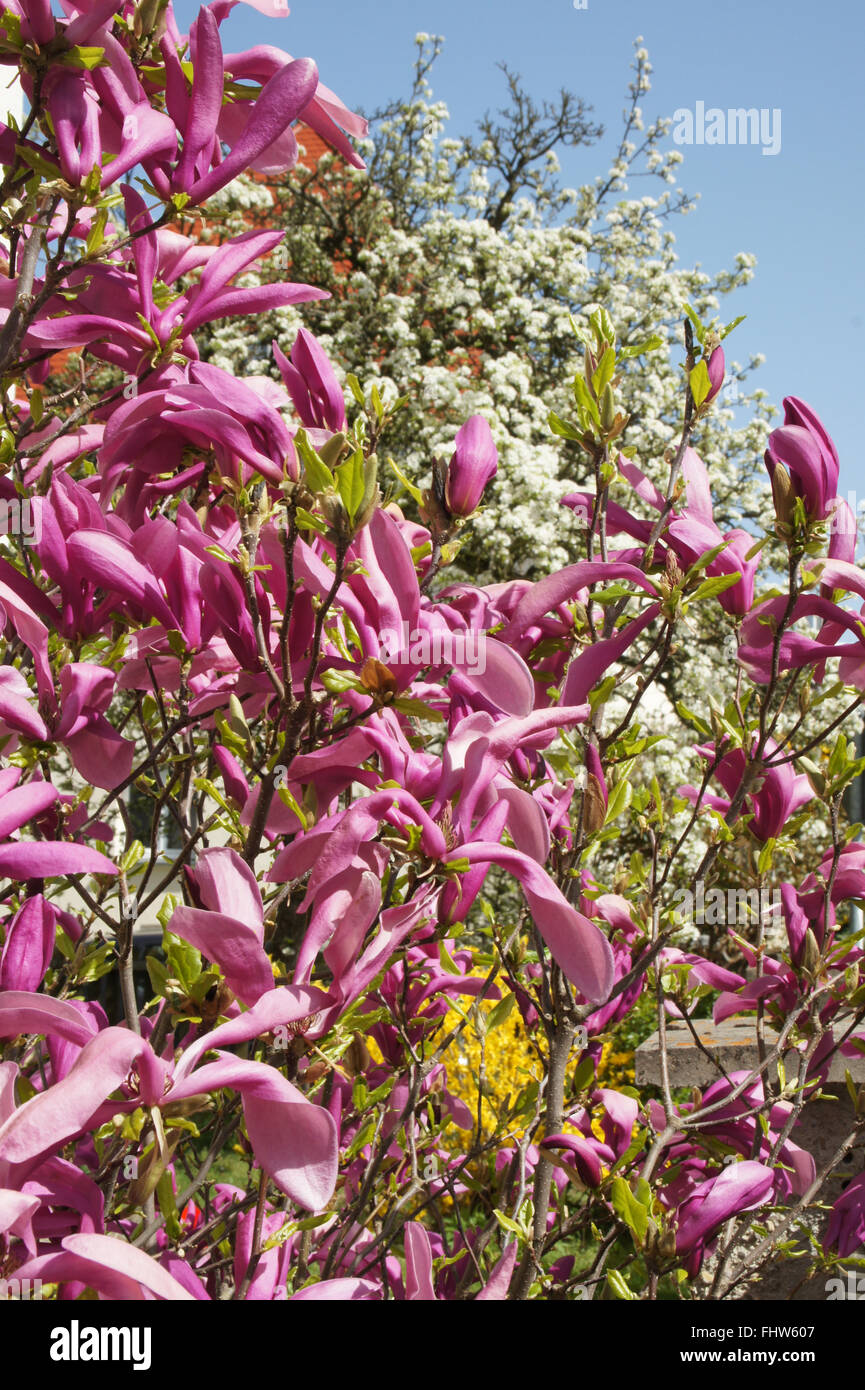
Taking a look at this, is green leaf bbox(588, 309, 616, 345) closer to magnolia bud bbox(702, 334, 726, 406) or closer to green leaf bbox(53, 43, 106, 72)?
magnolia bud bbox(702, 334, 726, 406)

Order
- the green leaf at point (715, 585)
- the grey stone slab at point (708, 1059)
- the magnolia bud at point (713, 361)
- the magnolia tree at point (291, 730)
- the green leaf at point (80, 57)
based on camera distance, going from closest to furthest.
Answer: the magnolia tree at point (291, 730) → the green leaf at point (80, 57) → the green leaf at point (715, 585) → the magnolia bud at point (713, 361) → the grey stone slab at point (708, 1059)

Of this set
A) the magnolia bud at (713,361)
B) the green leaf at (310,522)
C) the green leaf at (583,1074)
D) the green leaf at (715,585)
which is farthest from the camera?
the green leaf at (583,1074)

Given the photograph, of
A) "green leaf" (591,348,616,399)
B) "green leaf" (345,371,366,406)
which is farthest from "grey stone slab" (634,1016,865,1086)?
"green leaf" (345,371,366,406)

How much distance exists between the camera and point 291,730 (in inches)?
41.1

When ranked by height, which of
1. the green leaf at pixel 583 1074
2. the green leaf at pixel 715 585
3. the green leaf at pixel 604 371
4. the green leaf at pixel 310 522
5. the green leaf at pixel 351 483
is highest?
the green leaf at pixel 604 371

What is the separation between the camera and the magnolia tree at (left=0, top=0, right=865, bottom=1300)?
80 centimetres

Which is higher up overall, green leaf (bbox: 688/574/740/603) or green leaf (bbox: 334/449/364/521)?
green leaf (bbox: 334/449/364/521)

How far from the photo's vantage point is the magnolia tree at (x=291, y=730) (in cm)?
80

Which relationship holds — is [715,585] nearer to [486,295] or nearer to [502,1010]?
[502,1010]

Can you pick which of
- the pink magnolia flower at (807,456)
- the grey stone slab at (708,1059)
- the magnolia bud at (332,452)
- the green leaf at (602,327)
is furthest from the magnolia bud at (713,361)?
the grey stone slab at (708,1059)

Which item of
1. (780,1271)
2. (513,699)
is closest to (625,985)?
(513,699)

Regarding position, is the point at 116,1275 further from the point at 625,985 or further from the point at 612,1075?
the point at 612,1075

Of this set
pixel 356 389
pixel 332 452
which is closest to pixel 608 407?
pixel 356 389

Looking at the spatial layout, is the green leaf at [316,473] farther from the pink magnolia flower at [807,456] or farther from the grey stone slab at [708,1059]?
the grey stone slab at [708,1059]
